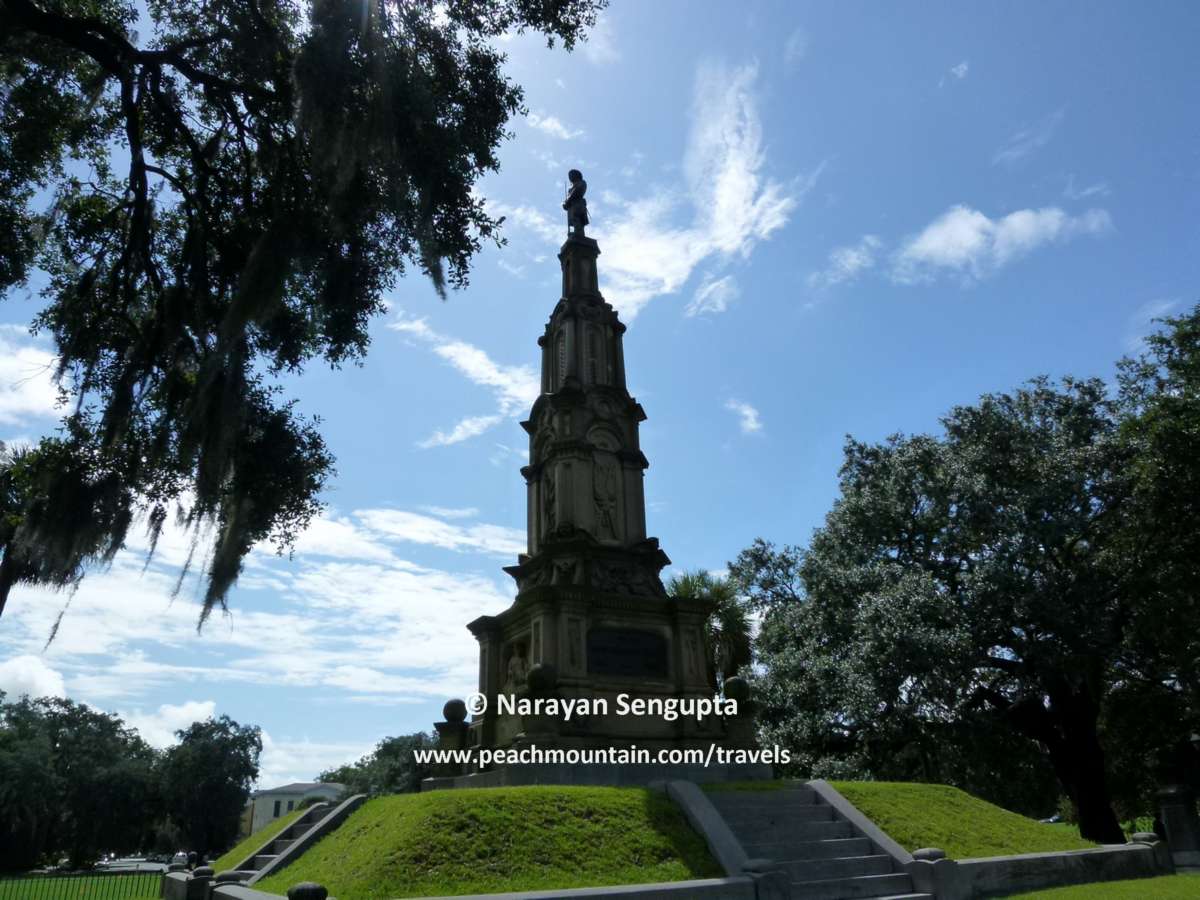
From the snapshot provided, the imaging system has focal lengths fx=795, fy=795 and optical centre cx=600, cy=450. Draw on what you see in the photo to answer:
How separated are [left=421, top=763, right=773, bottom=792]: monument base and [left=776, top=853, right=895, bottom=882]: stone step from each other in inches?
124

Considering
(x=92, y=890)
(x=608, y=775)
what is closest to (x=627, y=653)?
(x=608, y=775)

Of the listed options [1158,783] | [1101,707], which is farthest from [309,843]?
[1158,783]

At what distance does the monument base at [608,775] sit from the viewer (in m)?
13.6

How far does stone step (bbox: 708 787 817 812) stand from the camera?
41.5 feet

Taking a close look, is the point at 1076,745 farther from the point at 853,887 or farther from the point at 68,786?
the point at 68,786

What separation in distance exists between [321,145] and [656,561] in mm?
12045

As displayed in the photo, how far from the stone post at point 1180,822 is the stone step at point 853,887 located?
11.5 metres

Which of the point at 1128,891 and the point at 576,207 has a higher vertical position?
the point at 576,207

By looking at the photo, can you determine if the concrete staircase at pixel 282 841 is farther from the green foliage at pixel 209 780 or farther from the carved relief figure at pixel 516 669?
the green foliage at pixel 209 780

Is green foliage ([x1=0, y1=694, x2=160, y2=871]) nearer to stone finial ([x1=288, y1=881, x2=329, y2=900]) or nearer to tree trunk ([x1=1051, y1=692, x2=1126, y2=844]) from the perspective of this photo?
stone finial ([x1=288, y1=881, x2=329, y2=900])

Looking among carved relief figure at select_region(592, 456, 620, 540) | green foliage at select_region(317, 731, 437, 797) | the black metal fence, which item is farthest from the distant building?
carved relief figure at select_region(592, 456, 620, 540)

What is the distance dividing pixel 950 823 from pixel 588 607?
7536 millimetres

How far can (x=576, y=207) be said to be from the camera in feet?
76.9

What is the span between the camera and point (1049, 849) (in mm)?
12727
